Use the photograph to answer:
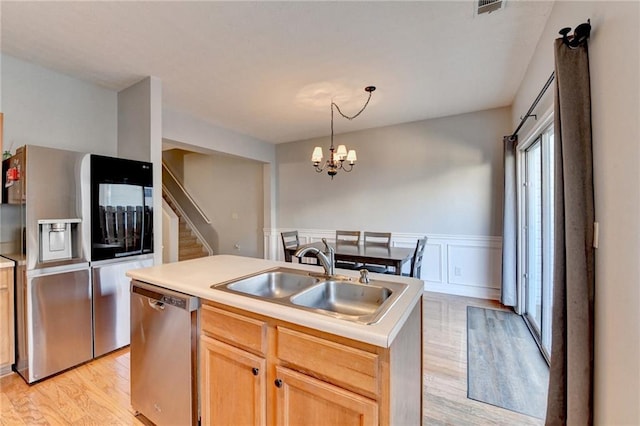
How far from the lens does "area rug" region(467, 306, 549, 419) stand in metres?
1.92

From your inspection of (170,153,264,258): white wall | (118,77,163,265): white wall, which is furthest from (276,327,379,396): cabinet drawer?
(170,153,264,258): white wall

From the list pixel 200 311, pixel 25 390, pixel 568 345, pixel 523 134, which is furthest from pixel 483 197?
pixel 25 390

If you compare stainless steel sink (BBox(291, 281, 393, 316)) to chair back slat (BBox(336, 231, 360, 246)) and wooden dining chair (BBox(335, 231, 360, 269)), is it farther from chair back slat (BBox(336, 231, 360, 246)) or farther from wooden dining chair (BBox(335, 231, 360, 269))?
chair back slat (BBox(336, 231, 360, 246))

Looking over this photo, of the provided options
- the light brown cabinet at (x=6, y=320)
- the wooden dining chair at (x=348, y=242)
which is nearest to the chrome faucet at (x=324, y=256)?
the wooden dining chair at (x=348, y=242)

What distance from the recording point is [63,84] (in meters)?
2.80

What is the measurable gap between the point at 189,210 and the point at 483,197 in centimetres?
614

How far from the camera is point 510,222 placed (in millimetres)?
3408

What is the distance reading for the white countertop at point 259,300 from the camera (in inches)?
37.3

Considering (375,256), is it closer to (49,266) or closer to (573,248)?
(573,248)

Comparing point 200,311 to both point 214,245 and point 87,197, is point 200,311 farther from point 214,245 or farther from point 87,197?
point 214,245

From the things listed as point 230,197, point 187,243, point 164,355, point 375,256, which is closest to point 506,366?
point 375,256

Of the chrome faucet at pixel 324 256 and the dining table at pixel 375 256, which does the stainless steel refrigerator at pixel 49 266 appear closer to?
the chrome faucet at pixel 324 256

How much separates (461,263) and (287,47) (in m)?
3.64

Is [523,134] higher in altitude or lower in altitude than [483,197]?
higher
